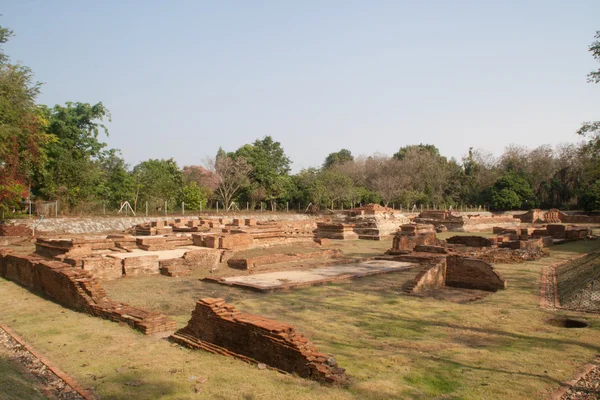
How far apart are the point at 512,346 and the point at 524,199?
44.2m

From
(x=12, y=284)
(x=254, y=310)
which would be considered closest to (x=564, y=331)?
(x=254, y=310)

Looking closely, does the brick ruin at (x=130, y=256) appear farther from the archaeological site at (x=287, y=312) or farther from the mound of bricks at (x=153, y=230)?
the mound of bricks at (x=153, y=230)

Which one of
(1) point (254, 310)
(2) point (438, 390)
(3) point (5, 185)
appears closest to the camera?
(2) point (438, 390)

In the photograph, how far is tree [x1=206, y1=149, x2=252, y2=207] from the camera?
36.8 m

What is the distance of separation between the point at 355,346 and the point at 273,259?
770 centimetres

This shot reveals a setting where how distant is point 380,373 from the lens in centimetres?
469

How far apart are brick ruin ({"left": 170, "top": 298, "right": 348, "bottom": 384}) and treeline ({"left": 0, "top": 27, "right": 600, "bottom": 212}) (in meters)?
15.4

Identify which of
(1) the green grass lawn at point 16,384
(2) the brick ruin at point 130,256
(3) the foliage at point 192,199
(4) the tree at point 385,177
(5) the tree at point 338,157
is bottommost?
(1) the green grass lawn at point 16,384

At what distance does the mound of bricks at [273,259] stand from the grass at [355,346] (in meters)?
2.84

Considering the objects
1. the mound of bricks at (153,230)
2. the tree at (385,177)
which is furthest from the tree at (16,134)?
the tree at (385,177)

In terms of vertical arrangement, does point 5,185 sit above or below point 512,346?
above

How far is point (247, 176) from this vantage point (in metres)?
38.2

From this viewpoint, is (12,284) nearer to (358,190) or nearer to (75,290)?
(75,290)

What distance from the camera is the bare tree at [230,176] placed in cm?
3678
